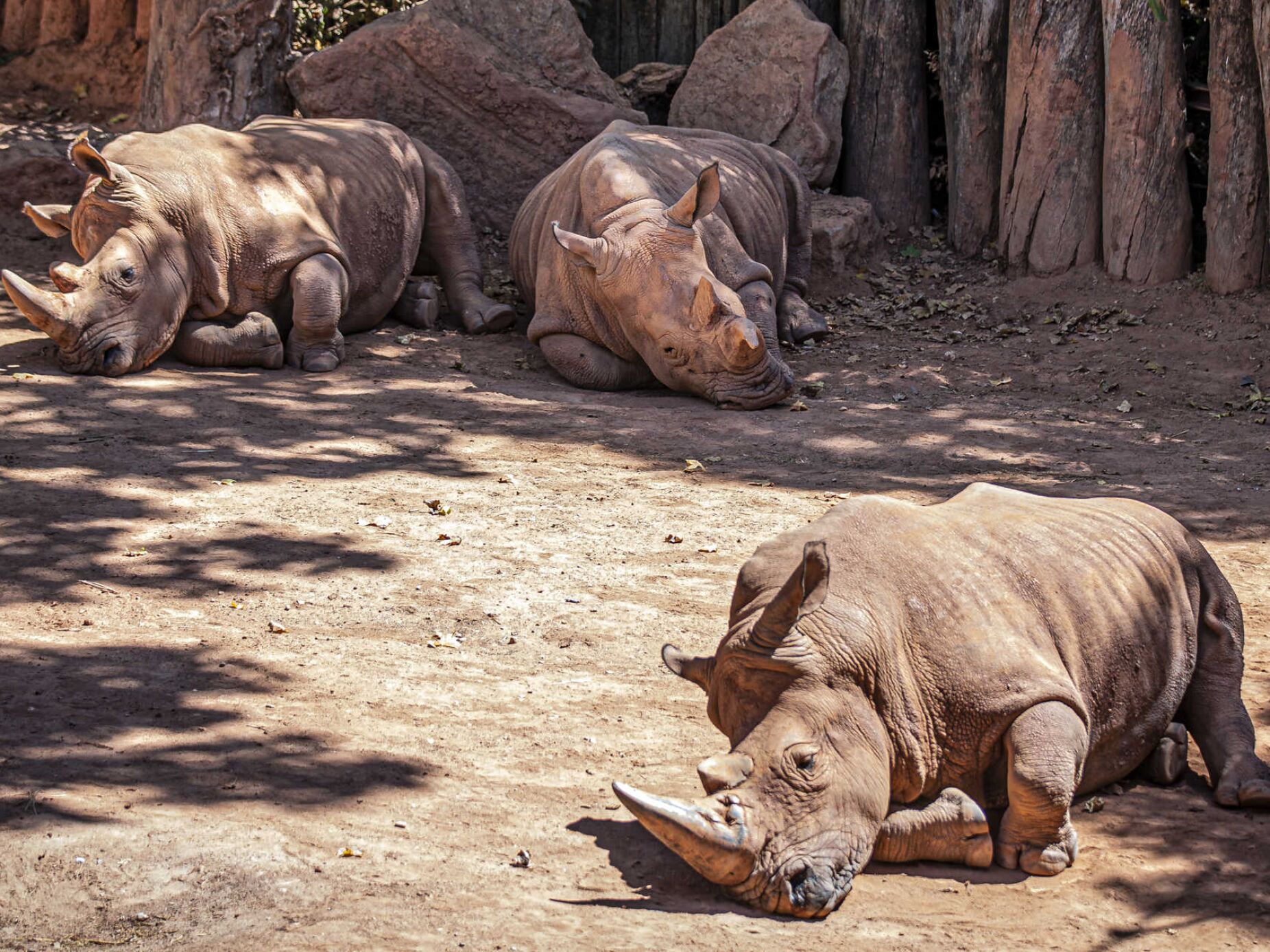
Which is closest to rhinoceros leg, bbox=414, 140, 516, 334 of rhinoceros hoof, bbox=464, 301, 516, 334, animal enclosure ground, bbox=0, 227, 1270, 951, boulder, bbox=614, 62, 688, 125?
rhinoceros hoof, bbox=464, 301, 516, 334

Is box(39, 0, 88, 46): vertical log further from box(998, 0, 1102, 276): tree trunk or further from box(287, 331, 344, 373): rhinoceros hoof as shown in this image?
box(998, 0, 1102, 276): tree trunk

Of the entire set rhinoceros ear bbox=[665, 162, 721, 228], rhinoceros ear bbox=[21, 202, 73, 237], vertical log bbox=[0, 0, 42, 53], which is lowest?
rhinoceros ear bbox=[21, 202, 73, 237]

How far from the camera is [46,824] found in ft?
10.8

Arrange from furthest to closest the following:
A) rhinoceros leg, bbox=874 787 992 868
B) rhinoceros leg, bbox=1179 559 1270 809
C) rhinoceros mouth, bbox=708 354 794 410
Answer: rhinoceros mouth, bbox=708 354 794 410 < rhinoceros leg, bbox=1179 559 1270 809 < rhinoceros leg, bbox=874 787 992 868

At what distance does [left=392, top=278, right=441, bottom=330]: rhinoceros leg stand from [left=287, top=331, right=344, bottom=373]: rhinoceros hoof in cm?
124

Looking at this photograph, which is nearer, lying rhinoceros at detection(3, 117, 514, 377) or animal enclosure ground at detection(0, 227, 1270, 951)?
animal enclosure ground at detection(0, 227, 1270, 951)

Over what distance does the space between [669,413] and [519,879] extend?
5384mm

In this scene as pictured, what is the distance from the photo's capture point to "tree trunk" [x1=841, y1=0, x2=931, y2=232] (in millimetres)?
11898

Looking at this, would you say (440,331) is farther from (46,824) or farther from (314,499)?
(46,824)

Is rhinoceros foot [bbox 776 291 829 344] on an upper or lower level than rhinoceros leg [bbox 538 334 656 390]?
upper

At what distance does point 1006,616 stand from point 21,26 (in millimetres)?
11401

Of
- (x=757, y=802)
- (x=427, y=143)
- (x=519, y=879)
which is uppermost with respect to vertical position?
(x=427, y=143)

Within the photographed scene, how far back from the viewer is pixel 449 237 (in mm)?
10742

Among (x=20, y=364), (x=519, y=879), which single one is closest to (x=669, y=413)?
(x=20, y=364)
